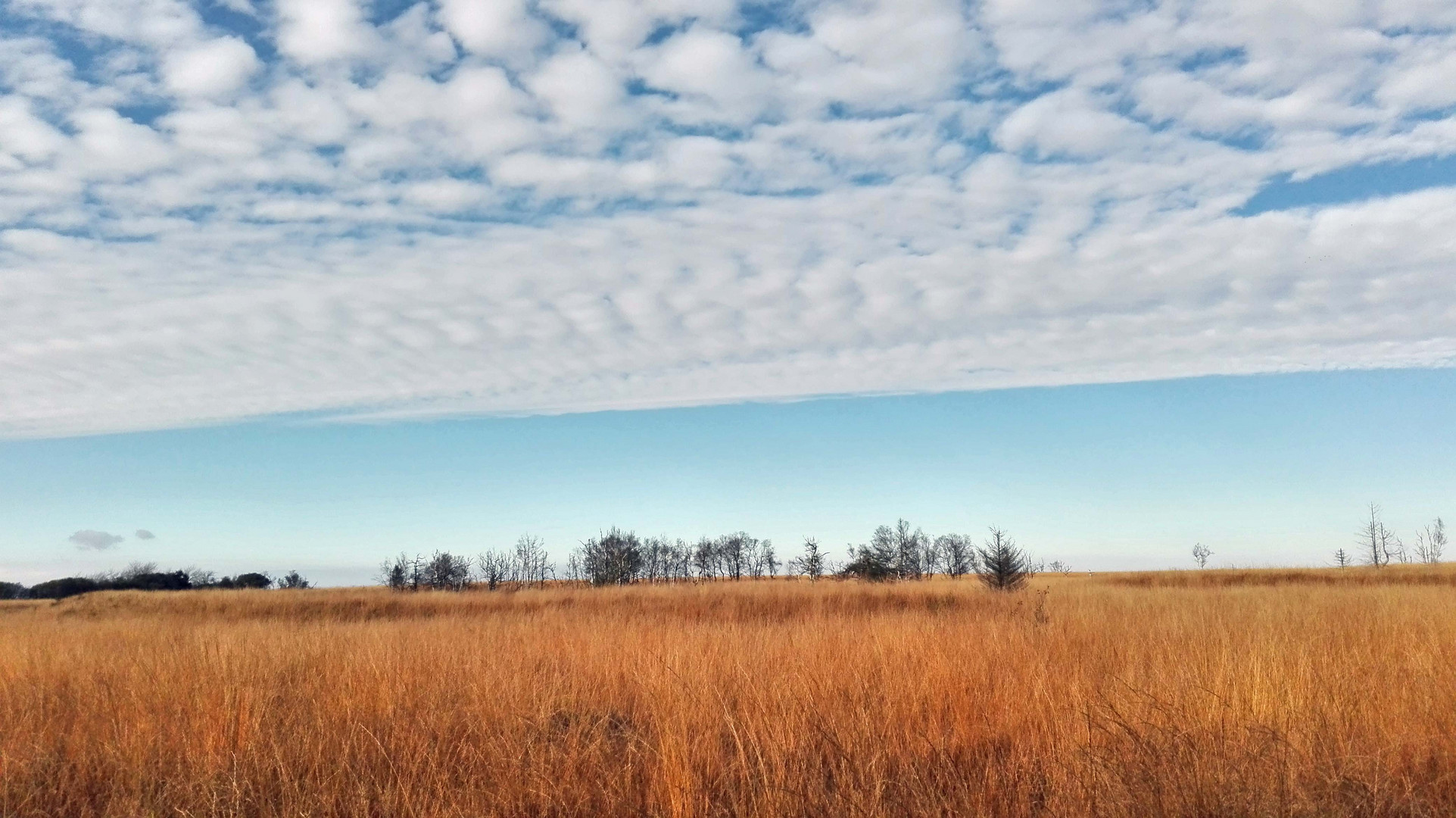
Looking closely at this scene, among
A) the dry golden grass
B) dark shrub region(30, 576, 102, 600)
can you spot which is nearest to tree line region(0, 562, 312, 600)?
dark shrub region(30, 576, 102, 600)

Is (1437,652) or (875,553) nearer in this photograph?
(1437,652)

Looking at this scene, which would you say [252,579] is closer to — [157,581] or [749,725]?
[157,581]

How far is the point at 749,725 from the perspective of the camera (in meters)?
4.90

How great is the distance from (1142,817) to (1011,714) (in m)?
1.89

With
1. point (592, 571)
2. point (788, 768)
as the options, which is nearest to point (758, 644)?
point (788, 768)

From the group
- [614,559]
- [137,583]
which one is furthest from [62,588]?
[614,559]

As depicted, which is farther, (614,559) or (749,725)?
(614,559)

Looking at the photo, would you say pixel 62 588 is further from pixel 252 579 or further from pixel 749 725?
pixel 749 725

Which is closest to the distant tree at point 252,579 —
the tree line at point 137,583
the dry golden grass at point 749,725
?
the tree line at point 137,583

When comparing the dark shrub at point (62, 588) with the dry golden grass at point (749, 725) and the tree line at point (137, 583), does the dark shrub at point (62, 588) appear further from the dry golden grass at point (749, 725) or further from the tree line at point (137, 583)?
the dry golden grass at point (749, 725)

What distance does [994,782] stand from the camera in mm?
3980

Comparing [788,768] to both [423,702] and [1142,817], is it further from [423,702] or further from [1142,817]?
[423,702]

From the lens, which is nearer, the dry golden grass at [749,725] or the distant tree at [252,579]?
the dry golden grass at [749,725]

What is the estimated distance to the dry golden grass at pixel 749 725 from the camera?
387cm
